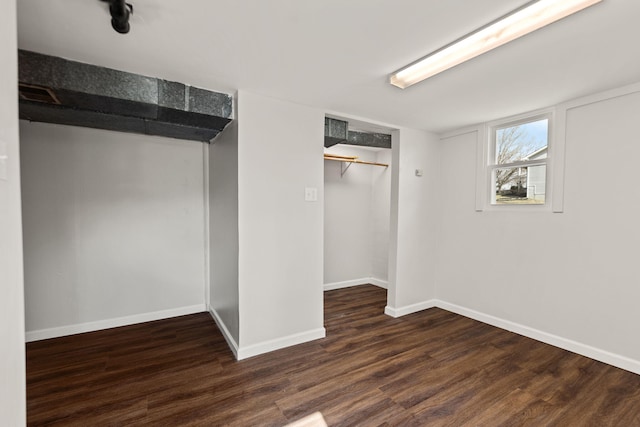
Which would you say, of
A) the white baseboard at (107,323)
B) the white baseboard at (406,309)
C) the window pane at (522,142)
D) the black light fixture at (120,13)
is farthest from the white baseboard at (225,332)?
the window pane at (522,142)

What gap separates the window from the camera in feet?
9.17

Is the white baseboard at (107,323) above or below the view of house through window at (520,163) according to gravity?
below

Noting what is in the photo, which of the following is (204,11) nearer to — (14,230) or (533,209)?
(14,230)

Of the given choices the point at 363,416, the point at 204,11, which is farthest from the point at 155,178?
the point at 363,416

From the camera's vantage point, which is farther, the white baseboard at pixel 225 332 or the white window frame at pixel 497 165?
the white window frame at pixel 497 165

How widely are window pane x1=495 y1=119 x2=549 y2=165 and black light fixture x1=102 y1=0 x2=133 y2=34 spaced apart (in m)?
3.42

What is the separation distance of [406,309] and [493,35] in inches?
112

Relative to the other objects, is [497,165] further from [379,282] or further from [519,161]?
[379,282]

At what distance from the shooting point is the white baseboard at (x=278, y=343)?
2.40 meters

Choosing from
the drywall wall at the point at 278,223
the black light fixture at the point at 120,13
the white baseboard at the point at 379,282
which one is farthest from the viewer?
the white baseboard at the point at 379,282

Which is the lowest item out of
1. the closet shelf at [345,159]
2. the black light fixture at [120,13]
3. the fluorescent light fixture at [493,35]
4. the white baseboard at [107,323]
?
the white baseboard at [107,323]

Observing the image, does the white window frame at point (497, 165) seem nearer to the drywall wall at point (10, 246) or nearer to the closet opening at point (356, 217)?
the closet opening at point (356, 217)

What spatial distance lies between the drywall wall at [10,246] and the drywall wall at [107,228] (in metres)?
2.11

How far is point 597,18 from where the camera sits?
1396 mm
